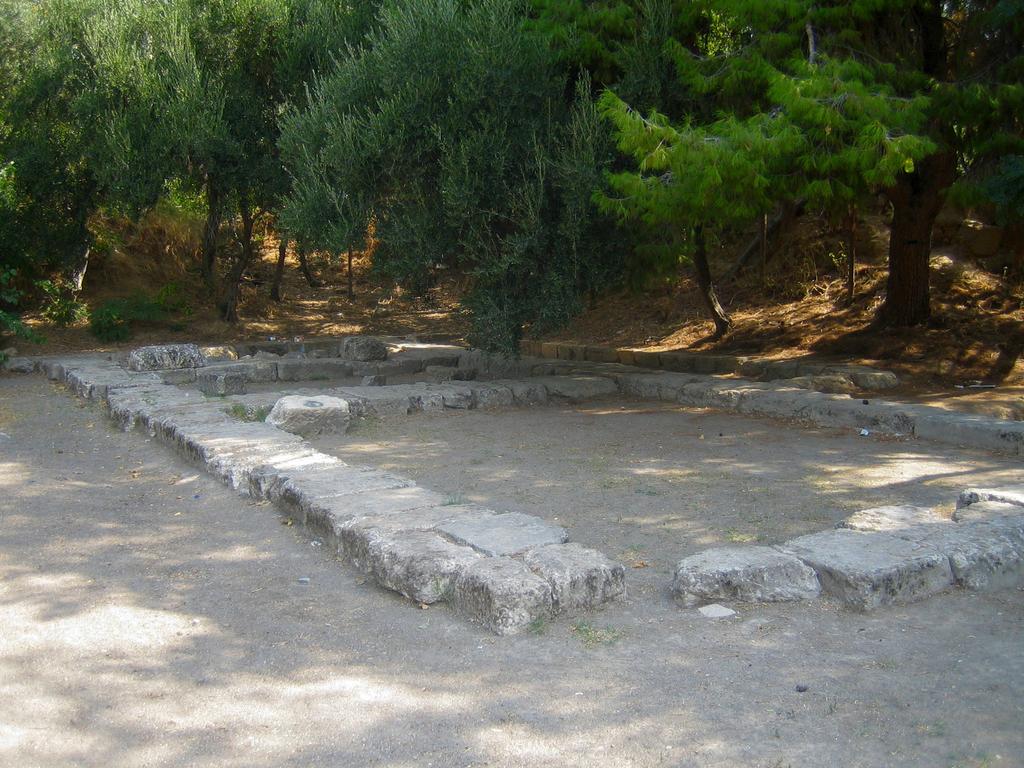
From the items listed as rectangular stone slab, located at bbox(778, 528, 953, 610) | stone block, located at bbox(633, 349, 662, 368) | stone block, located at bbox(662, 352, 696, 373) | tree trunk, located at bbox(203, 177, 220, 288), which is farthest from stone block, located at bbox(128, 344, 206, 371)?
rectangular stone slab, located at bbox(778, 528, 953, 610)

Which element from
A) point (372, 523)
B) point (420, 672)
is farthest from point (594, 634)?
point (372, 523)

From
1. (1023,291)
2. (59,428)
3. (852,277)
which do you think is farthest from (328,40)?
(1023,291)

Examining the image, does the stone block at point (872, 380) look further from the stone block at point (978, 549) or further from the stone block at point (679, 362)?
the stone block at point (978, 549)

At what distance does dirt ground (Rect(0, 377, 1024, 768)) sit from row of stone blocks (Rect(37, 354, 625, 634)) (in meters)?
0.12

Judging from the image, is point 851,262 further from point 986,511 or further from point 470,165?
point 986,511

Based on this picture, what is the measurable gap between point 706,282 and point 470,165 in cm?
546

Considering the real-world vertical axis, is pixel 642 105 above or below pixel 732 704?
above

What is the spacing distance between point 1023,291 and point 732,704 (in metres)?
12.5

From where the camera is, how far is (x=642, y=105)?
10.1m

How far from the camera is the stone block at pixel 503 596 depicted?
387cm

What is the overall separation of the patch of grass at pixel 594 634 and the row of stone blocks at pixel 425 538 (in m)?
0.12

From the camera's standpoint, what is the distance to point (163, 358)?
40.3 feet

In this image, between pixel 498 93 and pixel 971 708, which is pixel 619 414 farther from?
pixel 971 708

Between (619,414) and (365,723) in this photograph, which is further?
(619,414)
